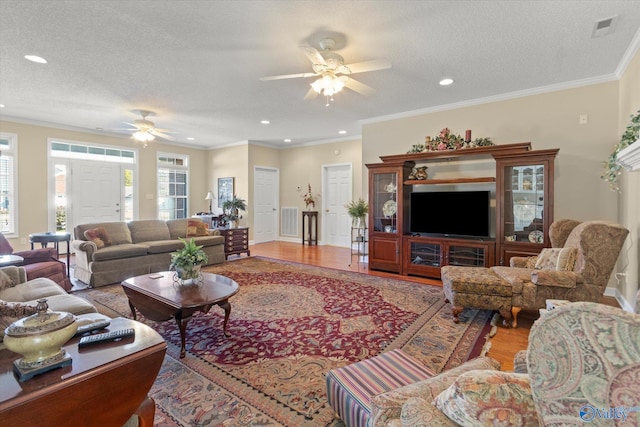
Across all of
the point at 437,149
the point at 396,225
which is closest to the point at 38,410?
the point at 396,225

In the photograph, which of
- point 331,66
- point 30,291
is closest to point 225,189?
point 30,291

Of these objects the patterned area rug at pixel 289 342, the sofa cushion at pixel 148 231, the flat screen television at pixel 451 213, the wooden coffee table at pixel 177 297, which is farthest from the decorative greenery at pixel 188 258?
the flat screen television at pixel 451 213

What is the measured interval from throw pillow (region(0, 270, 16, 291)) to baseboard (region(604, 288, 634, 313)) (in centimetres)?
593

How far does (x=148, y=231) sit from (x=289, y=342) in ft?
13.0

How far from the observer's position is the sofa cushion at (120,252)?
426 cm

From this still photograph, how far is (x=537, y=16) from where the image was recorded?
8.23ft

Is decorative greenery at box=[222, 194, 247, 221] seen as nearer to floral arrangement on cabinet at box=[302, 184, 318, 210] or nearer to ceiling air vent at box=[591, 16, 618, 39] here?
floral arrangement on cabinet at box=[302, 184, 318, 210]

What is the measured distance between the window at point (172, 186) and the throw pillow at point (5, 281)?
5224 millimetres

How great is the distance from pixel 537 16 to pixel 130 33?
356cm

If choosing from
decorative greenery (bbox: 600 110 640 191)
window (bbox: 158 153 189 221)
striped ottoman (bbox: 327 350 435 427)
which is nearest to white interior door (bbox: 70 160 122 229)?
window (bbox: 158 153 189 221)

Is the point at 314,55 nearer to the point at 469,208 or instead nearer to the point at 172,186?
the point at 469,208

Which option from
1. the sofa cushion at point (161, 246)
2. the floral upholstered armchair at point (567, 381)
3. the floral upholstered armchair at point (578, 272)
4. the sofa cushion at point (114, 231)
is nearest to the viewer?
the floral upholstered armchair at point (567, 381)

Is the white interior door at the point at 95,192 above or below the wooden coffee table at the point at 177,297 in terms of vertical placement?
above

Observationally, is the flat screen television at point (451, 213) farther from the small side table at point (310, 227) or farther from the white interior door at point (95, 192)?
the white interior door at point (95, 192)
